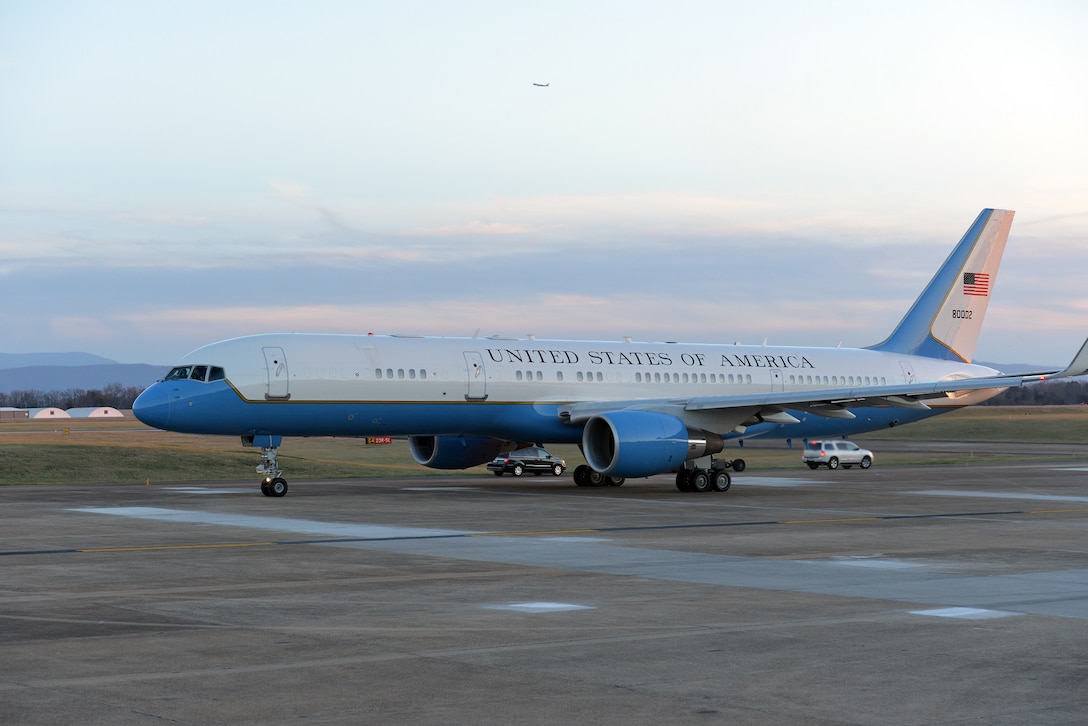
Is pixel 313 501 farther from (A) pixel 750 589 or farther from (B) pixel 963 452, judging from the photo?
(B) pixel 963 452

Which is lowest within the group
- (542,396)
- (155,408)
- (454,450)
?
(454,450)

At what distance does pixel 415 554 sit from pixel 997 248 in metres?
34.6

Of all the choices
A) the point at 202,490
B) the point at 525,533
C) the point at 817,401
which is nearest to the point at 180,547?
the point at 525,533

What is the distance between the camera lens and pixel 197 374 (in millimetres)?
32750

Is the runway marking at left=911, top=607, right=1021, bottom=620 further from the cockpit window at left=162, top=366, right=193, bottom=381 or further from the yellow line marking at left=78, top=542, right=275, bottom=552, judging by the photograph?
the cockpit window at left=162, top=366, right=193, bottom=381

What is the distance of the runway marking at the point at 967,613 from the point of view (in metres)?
13.5

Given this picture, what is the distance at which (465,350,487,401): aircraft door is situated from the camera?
35.8 meters

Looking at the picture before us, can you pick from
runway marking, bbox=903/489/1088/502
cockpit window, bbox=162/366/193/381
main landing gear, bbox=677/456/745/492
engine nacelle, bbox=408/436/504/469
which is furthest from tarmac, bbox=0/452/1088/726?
engine nacelle, bbox=408/436/504/469

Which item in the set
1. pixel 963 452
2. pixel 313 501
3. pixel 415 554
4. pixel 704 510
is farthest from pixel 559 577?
pixel 963 452

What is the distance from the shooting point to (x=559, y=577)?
16828 millimetres

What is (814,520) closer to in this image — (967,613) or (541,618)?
(967,613)

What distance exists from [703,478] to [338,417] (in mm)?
10548

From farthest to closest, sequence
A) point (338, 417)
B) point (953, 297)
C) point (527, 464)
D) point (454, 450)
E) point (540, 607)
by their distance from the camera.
Answer: point (527, 464) → point (953, 297) → point (454, 450) → point (338, 417) → point (540, 607)

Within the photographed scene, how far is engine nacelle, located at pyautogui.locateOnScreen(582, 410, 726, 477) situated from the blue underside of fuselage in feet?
6.80
